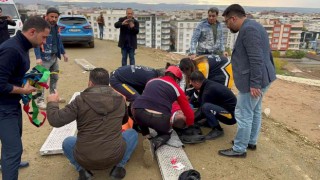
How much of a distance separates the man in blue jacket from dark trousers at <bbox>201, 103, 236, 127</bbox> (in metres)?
2.49

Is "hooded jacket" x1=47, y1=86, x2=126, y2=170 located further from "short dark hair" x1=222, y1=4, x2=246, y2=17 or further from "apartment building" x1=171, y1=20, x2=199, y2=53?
"apartment building" x1=171, y1=20, x2=199, y2=53

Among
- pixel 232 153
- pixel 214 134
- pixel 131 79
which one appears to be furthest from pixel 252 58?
pixel 131 79

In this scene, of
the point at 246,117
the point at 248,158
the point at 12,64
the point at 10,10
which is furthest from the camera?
the point at 10,10

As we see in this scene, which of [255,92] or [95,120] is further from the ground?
[255,92]

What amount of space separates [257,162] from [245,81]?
1.18 m

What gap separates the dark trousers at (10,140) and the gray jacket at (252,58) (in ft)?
8.58

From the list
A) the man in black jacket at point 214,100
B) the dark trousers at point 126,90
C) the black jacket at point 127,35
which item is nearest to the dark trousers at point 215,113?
the man in black jacket at point 214,100

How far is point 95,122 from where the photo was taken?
2.78m

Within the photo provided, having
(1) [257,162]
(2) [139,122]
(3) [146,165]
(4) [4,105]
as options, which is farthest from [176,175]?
(4) [4,105]

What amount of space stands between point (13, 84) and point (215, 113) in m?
2.80

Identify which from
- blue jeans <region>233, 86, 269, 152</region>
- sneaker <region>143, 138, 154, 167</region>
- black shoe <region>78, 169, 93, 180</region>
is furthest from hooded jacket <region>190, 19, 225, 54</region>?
black shoe <region>78, 169, 93, 180</region>

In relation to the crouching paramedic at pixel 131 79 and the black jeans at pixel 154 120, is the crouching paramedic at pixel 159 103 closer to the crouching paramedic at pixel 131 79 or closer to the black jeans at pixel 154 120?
the black jeans at pixel 154 120

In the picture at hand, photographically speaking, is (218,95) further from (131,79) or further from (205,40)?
(205,40)

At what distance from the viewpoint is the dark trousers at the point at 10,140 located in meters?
2.72
